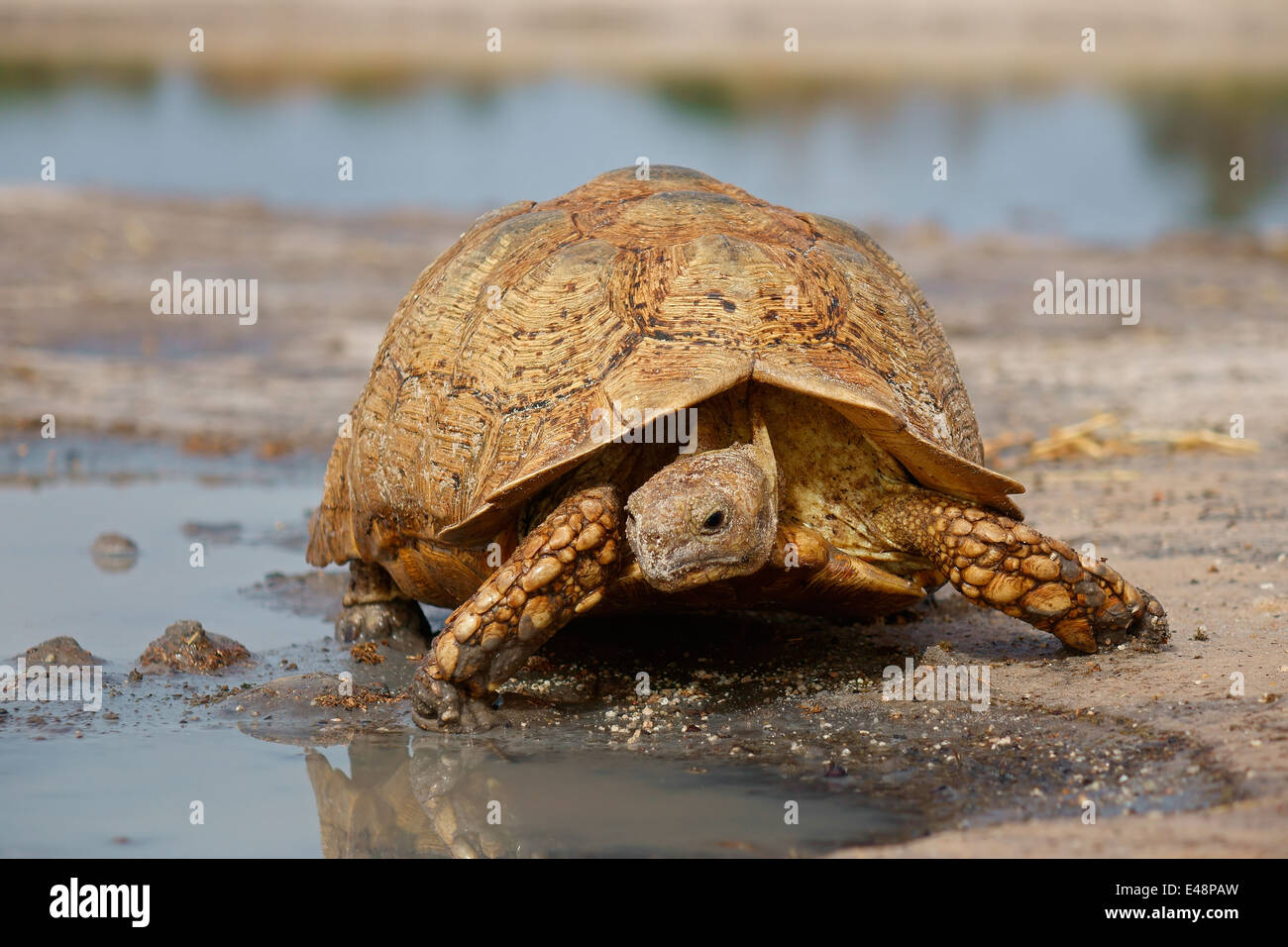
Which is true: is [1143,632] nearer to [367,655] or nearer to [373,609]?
[367,655]

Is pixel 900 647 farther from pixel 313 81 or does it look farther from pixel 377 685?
pixel 313 81

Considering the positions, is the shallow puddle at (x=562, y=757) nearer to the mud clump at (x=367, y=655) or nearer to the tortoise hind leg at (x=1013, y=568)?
the mud clump at (x=367, y=655)

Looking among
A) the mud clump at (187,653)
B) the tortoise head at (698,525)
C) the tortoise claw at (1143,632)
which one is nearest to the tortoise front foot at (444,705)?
the tortoise head at (698,525)

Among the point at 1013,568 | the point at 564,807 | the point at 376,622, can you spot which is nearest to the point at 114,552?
the point at 376,622

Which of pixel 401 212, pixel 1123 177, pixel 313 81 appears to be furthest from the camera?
pixel 313 81

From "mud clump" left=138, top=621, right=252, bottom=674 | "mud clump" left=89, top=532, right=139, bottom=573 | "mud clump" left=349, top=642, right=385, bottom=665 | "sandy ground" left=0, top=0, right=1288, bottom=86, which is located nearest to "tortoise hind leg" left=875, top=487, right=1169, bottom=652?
"mud clump" left=349, top=642, right=385, bottom=665

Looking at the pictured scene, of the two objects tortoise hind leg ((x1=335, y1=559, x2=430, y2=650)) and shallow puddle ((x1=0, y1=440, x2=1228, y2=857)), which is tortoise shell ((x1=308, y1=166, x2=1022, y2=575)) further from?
shallow puddle ((x1=0, y1=440, x2=1228, y2=857))
